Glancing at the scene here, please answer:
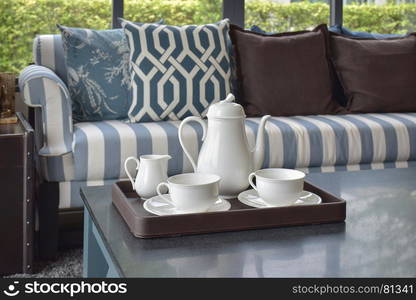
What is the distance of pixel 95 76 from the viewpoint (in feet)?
9.39

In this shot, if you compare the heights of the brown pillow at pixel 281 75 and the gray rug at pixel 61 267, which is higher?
the brown pillow at pixel 281 75

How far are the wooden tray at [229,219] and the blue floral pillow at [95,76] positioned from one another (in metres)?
1.48

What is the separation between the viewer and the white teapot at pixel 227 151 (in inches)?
58.3

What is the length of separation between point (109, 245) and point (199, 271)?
0.72ft

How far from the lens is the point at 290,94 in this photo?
310cm

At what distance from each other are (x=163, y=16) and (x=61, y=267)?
197 centimetres

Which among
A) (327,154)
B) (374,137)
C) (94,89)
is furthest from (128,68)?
(374,137)

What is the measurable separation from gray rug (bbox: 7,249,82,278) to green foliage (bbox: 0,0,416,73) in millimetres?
1472

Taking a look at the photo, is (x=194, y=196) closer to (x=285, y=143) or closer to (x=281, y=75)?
(x=285, y=143)

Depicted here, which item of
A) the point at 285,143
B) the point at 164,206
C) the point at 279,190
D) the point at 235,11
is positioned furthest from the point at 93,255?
the point at 235,11

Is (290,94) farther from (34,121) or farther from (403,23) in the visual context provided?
(403,23)

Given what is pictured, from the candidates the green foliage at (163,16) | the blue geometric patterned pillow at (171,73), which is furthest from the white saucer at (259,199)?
the green foliage at (163,16)

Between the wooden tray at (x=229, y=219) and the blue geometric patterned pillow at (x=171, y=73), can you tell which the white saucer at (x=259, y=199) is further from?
the blue geometric patterned pillow at (x=171, y=73)

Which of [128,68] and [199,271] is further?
[128,68]
